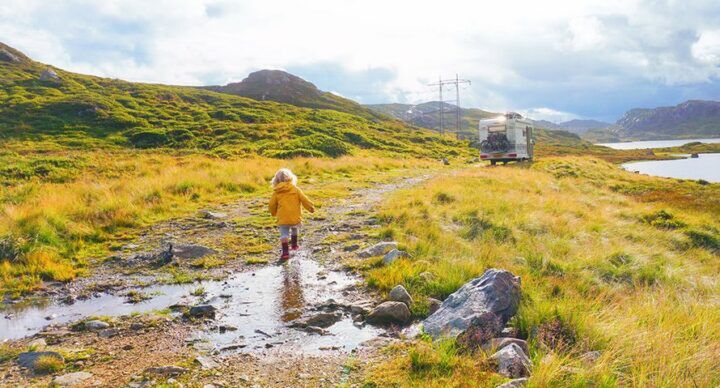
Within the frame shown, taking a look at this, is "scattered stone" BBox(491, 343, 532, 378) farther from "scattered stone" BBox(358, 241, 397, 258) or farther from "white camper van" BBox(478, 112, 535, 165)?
"white camper van" BBox(478, 112, 535, 165)

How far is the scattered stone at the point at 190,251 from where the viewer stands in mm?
9180

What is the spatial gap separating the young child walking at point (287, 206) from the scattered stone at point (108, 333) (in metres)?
4.01

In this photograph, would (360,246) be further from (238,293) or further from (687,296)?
(687,296)

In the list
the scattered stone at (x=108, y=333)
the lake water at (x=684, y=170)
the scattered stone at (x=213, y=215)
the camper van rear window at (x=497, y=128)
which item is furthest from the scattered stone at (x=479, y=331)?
the lake water at (x=684, y=170)

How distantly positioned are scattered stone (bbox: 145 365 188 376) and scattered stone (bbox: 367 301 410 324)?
97.0 inches

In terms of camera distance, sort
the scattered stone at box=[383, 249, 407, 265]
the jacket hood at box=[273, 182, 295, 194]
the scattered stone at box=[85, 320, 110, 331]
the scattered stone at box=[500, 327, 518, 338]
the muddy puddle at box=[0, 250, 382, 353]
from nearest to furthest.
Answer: the scattered stone at box=[500, 327, 518, 338] → the muddy puddle at box=[0, 250, 382, 353] → the scattered stone at box=[85, 320, 110, 331] → the scattered stone at box=[383, 249, 407, 265] → the jacket hood at box=[273, 182, 295, 194]

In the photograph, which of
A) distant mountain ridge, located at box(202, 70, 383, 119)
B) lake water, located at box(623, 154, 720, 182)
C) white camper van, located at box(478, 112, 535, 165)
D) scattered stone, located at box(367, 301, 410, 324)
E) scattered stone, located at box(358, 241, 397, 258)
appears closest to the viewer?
scattered stone, located at box(367, 301, 410, 324)

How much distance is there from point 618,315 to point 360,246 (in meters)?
5.37

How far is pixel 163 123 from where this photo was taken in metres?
59.9

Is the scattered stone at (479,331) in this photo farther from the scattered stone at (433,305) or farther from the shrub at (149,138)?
the shrub at (149,138)

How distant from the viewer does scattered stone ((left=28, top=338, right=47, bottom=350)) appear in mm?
5180

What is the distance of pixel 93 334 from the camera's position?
18.8ft

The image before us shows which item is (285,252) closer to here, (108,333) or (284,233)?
(284,233)

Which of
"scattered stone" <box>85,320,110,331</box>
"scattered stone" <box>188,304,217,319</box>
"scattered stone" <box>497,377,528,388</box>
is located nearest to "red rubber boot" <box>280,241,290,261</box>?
"scattered stone" <box>188,304,217,319</box>
